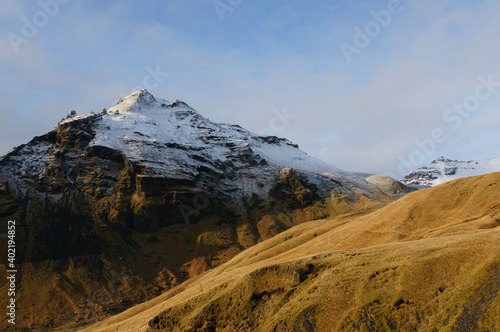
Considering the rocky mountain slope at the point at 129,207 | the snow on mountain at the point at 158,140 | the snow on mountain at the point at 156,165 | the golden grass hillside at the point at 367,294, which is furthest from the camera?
the snow on mountain at the point at 158,140

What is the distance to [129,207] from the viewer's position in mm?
121625

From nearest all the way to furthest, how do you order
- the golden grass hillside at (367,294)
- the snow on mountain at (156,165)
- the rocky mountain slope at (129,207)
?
the golden grass hillside at (367,294) → the rocky mountain slope at (129,207) → the snow on mountain at (156,165)

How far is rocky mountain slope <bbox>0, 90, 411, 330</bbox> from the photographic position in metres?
89.8

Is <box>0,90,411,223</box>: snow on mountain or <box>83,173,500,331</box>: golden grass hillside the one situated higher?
<box>0,90,411,223</box>: snow on mountain

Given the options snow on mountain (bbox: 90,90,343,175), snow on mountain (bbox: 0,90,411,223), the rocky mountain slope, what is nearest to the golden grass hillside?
the rocky mountain slope

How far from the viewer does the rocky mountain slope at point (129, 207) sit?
89750 millimetres

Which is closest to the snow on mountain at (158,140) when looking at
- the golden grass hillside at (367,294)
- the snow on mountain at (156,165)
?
the snow on mountain at (156,165)

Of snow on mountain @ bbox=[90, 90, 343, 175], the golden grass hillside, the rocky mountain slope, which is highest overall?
snow on mountain @ bbox=[90, 90, 343, 175]

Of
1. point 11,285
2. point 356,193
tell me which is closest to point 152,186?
point 11,285

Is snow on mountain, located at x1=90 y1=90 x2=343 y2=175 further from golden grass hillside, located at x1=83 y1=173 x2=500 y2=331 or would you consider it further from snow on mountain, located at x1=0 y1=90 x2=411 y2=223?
golden grass hillside, located at x1=83 y1=173 x2=500 y2=331

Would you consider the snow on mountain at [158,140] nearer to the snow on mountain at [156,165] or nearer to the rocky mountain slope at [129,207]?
the snow on mountain at [156,165]

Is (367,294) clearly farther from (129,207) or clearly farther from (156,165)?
(156,165)

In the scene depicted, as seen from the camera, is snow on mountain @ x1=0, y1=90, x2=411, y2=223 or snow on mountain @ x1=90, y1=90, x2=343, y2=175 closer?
snow on mountain @ x1=0, y1=90, x2=411, y2=223

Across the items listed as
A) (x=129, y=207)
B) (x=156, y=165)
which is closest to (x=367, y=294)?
(x=129, y=207)
